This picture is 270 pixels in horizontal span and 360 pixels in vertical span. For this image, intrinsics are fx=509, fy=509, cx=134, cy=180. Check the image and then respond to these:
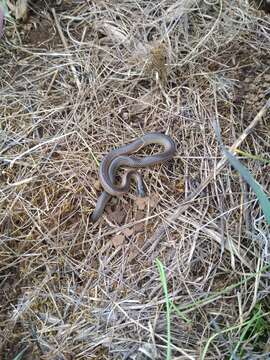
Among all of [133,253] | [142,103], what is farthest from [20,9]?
[133,253]

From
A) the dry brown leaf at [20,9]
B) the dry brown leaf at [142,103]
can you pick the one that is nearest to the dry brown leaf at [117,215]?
the dry brown leaf at [142,103]

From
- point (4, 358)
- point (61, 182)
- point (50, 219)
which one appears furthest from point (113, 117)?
point (4, 358)

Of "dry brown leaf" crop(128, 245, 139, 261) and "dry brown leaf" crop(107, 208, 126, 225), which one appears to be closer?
"dry brown leaf" crop(128, 245, 139, 261)

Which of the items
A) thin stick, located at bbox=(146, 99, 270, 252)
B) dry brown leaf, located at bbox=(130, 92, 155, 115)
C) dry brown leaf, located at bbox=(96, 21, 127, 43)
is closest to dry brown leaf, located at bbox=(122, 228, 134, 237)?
thin stick, located at bbox=(146, 99, 270, 252)

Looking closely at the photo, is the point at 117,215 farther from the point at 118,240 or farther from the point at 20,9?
the point at 20,9

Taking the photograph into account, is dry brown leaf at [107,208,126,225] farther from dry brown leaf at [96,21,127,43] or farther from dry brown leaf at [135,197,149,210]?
dry brown leaf at [96,21,127,43]

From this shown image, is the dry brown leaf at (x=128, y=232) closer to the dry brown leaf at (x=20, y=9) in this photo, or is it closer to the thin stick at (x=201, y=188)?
the thin stick at (x=201, y=188)

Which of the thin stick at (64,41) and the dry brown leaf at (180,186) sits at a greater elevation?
the thin stick at (64,41)
